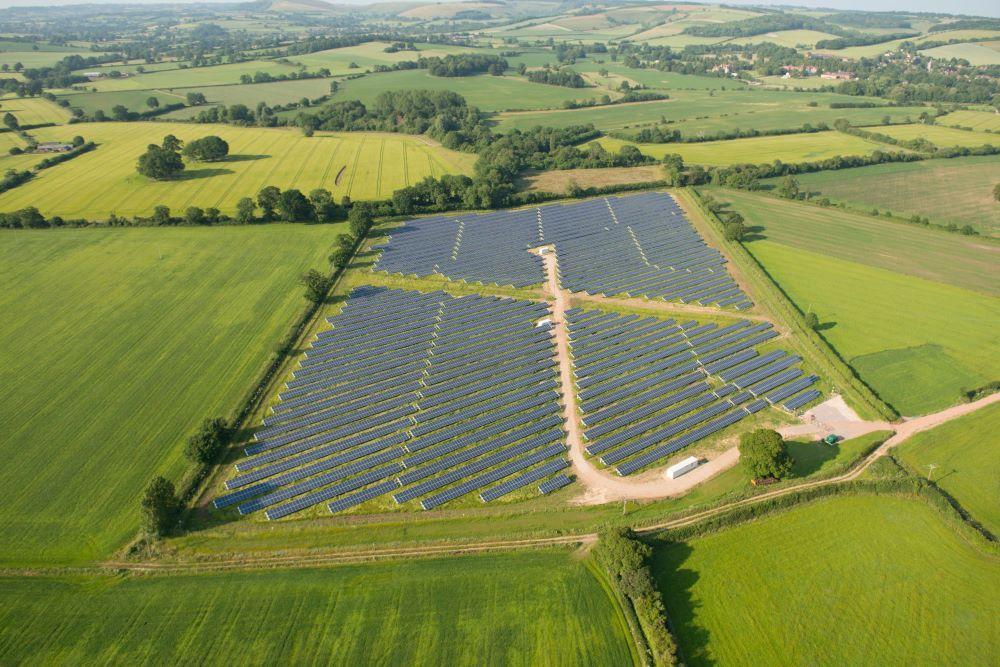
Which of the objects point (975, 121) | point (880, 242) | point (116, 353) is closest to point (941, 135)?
point (975, 121)

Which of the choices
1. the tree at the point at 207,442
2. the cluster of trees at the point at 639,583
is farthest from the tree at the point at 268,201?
the cluster of trees at the point at 639,583

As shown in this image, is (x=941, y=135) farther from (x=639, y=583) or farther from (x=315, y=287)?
(x=639, y=583)

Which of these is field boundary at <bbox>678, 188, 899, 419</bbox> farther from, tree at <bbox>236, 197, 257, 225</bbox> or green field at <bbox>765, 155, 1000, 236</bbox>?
tree at <bbox>236, 197, 257, 225</bbox>

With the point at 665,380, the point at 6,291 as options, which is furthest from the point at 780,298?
the point at 6,291

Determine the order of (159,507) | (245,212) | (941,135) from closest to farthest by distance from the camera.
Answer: (159,507), (245,212), (941,135)

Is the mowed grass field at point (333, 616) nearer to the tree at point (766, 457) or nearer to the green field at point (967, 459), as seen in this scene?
the tree at point (766, 457)

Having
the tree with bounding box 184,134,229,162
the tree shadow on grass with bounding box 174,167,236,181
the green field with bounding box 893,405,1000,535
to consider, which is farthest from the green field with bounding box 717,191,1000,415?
the tree with bounding box 184,134,229,162

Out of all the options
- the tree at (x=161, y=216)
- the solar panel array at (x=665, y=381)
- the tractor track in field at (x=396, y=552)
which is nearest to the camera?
the tractor track in field at (x=396, y=552)
